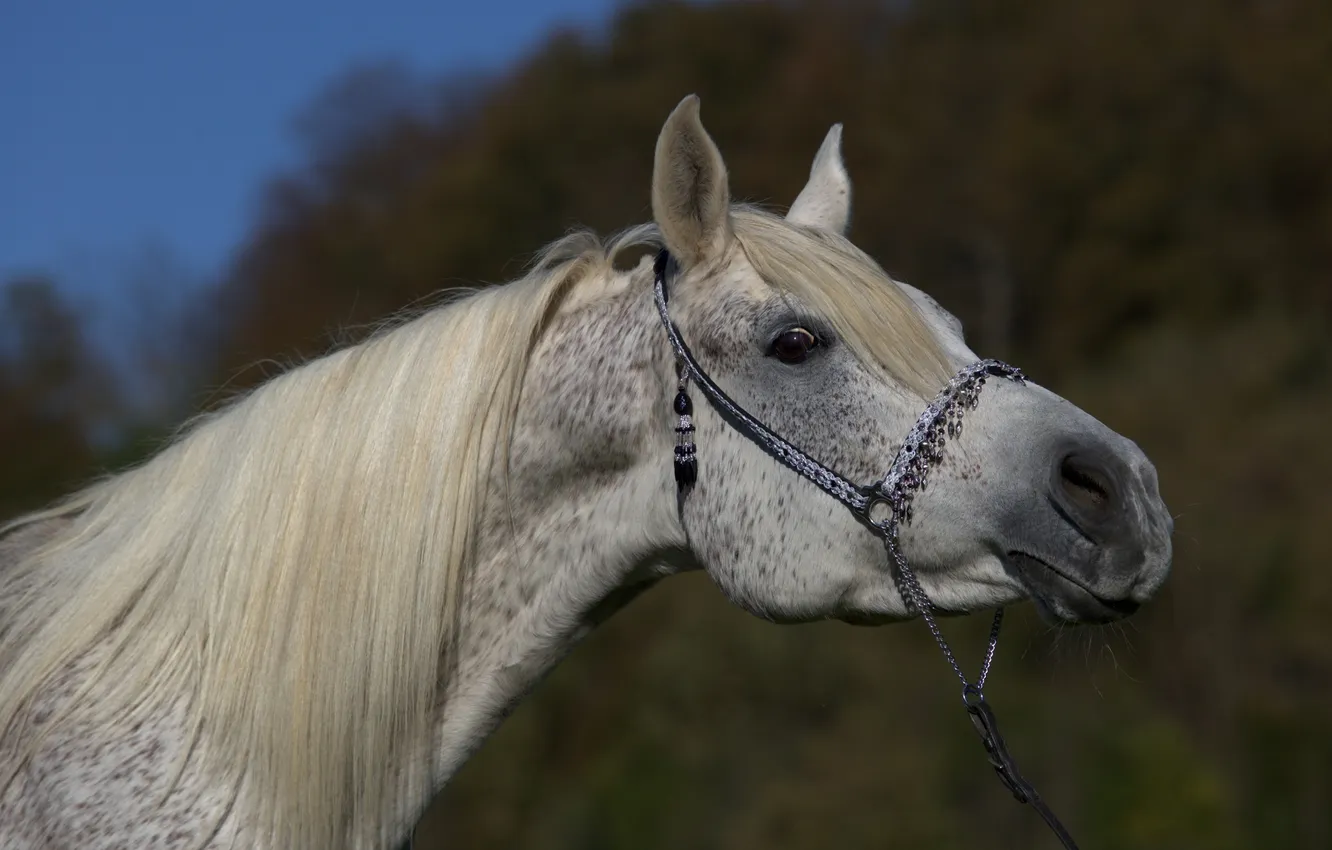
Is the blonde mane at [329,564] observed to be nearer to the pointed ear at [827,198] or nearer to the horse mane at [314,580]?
the horse mane at [314,580]

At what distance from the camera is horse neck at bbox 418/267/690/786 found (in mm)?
3260

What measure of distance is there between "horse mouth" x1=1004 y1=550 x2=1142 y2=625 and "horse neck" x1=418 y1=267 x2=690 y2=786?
32.1 inches

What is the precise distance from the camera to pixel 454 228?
96.9 ft

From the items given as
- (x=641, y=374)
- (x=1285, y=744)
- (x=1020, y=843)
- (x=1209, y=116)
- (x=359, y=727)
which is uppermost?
(x=641, y=374)

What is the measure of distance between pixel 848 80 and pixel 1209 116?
8.58 meters

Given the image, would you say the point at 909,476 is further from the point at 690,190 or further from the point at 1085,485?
the point at 690,190

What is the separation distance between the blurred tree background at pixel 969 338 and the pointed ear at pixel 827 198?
49.7 feet

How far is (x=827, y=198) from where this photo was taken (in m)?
3.84

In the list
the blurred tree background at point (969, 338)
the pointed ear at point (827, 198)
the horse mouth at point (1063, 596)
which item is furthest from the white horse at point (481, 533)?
Result: the blurred tree background at point (969, 338)

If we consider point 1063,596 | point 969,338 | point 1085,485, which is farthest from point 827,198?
point 969,338

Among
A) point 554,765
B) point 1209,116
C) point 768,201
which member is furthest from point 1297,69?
point 768,201

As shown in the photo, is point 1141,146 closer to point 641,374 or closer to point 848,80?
point 848,80

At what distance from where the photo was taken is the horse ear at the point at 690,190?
3.19 metres

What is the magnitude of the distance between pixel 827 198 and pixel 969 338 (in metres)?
20.7
